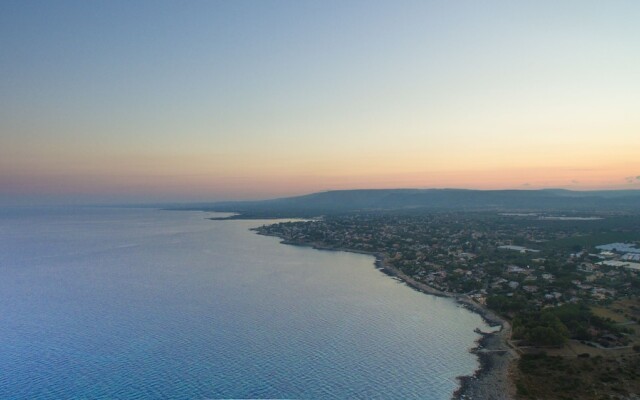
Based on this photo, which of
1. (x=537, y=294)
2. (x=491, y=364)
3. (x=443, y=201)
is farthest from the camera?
(x=443, y=201)

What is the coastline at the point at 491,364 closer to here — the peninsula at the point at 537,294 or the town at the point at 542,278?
the peninsula at the point at 537,294

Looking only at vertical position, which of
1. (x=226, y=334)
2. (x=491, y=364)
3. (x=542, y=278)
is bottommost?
(x=491, y=364)

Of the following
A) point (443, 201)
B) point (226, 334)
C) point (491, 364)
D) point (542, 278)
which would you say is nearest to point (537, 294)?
point (542, 278)

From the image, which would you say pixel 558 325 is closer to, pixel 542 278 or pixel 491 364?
pixel 491 364

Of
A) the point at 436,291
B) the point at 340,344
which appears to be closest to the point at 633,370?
the point at 340,344

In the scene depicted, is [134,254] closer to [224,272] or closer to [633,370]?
[224,272]

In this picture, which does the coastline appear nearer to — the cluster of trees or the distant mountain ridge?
the cluster of trees

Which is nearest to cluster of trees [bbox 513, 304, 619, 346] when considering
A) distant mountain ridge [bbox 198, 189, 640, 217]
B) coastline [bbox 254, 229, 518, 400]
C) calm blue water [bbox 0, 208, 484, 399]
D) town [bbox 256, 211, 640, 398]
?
town [bbox 256, 211, 640, 398]
